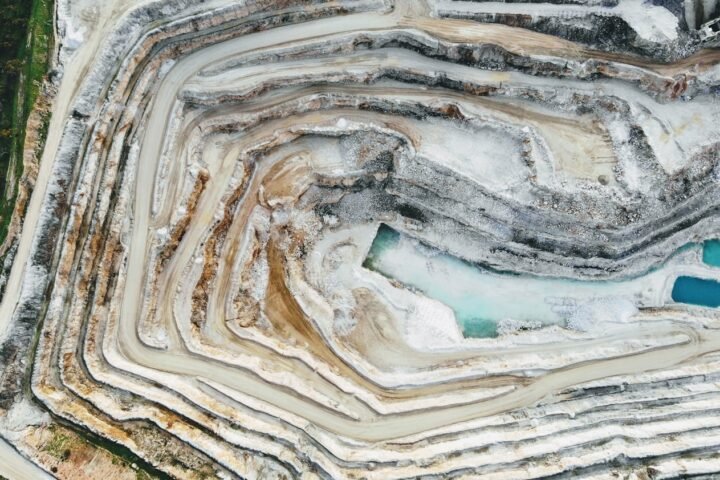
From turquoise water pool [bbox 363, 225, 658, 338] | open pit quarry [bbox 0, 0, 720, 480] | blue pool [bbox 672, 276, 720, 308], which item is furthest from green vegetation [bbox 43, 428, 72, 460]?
blue pool [bbox 672, 276, 720, 308]

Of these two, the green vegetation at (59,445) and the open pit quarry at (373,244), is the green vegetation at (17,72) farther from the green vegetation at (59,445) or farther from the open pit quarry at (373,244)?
the green vegetation at (59,445)

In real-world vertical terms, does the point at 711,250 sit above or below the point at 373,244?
above

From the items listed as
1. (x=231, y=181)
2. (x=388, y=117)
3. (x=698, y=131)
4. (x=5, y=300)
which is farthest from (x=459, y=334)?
(x=5, y=300)

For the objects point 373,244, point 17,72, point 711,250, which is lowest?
point 17,72

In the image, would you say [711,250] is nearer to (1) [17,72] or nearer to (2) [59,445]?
(2) [59,445]

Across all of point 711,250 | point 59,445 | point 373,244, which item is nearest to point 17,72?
point 59,445

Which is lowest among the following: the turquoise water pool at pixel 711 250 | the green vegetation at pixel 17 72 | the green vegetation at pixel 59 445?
the green vegetation at pixel 59 445

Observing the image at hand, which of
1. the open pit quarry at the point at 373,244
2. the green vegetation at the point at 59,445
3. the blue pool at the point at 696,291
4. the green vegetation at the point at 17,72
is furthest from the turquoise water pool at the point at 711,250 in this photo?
the green vegetation at the point at 17,72
